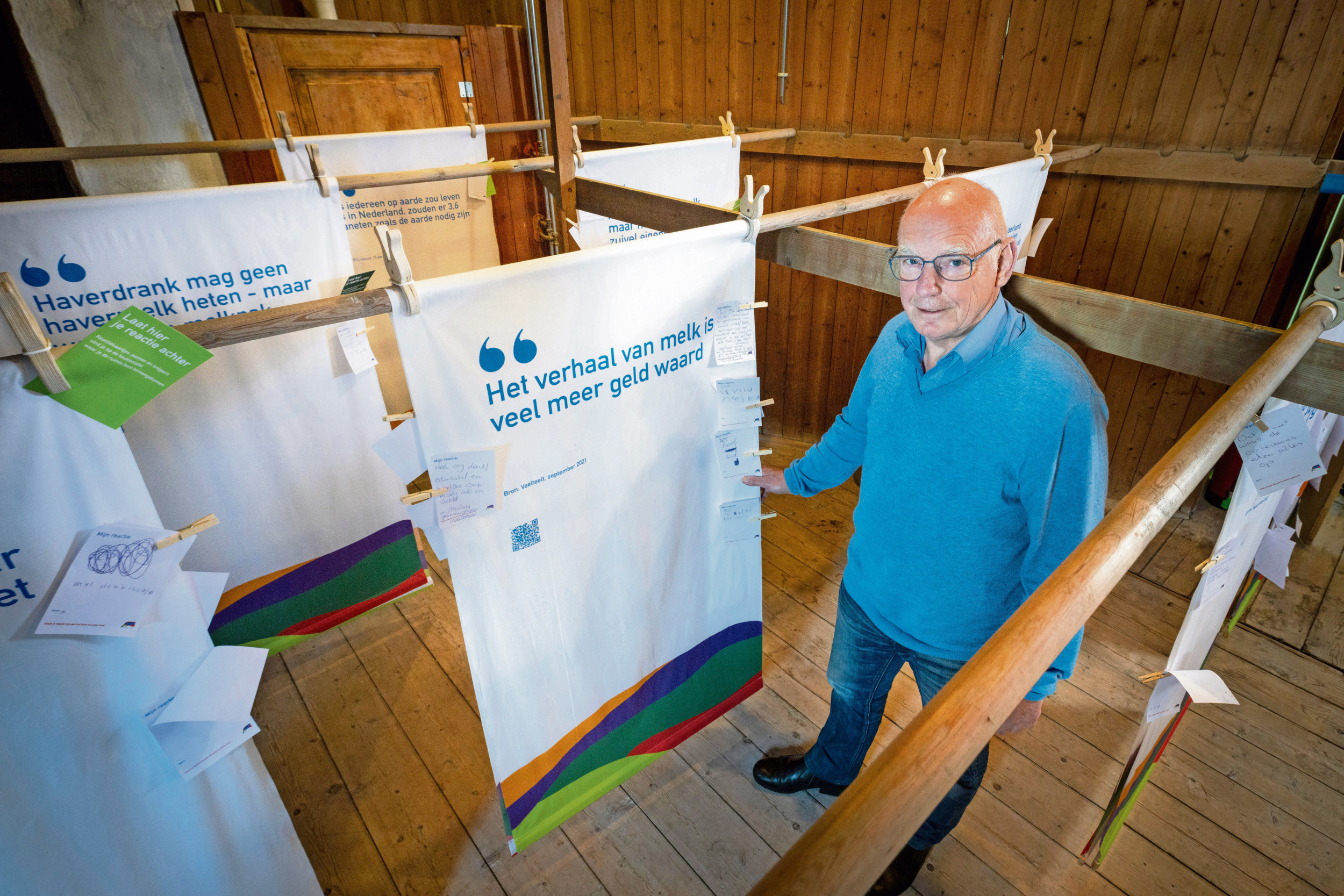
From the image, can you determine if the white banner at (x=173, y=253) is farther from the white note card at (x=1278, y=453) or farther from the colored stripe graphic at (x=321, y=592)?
the white note card at (x=1278, y=453)

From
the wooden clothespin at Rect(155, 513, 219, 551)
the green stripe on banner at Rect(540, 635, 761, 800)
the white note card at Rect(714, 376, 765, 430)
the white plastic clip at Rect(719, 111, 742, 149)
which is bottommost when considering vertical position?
the green stripe on banner at Rect(540, 635, 761, 800)

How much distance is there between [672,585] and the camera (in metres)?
1.82

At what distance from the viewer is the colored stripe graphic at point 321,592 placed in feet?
7.77

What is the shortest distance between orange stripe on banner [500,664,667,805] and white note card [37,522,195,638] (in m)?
0.92

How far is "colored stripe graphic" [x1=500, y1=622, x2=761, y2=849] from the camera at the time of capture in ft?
5.85

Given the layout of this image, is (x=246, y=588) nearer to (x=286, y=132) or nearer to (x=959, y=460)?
(x=286, y=132)

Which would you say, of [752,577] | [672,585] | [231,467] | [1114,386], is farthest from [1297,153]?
[231,467]

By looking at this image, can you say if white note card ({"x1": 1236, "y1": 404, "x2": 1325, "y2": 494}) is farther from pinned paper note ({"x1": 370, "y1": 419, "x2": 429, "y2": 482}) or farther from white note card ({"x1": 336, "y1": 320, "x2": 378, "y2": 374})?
white note card ({"x1": 336, "y1": 320, "x2": 378, "y2": 374})

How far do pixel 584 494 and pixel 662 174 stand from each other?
→ 1.63m

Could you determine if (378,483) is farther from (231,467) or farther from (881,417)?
(881,417)

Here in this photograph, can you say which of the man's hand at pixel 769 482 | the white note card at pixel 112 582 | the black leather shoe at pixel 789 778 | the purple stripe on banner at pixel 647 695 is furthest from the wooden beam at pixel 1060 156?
the white note card at pixel 112 582

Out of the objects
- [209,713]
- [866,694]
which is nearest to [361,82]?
[209,713]

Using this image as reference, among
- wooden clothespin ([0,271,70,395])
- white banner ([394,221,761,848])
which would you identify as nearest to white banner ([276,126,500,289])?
white banner ([394,221,761,848])

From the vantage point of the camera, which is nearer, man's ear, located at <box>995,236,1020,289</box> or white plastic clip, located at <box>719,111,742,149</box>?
man's ear, located at <box>995,236,1020,289</box>
